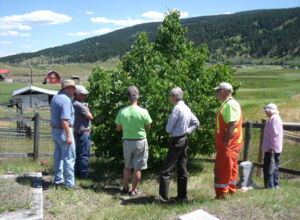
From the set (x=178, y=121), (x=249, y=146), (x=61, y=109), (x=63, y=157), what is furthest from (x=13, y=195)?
(x=249, y=146)

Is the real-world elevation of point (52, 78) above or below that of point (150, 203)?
above

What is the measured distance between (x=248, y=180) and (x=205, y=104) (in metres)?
1.90

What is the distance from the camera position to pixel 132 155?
5.74 metres

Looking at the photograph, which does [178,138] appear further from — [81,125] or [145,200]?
[81,125]

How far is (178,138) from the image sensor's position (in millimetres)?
5301

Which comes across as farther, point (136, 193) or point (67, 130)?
point (136, 193)

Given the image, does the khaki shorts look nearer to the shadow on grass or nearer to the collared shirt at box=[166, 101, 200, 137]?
the collared shirt at box=[166, 101, 200, 137]

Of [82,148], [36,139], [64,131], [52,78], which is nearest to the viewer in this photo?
[64,131]

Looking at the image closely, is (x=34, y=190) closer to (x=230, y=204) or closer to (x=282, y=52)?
(x=230, y=204)

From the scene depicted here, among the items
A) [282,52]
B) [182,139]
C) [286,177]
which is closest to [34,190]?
[182,139]

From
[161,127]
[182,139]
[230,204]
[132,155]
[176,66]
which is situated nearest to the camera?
[230,204]

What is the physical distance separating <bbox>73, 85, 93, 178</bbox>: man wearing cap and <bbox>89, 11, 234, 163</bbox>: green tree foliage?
89 centimetres

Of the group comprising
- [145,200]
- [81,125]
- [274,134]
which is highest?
[81,125]

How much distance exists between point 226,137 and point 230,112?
1.22 feet
